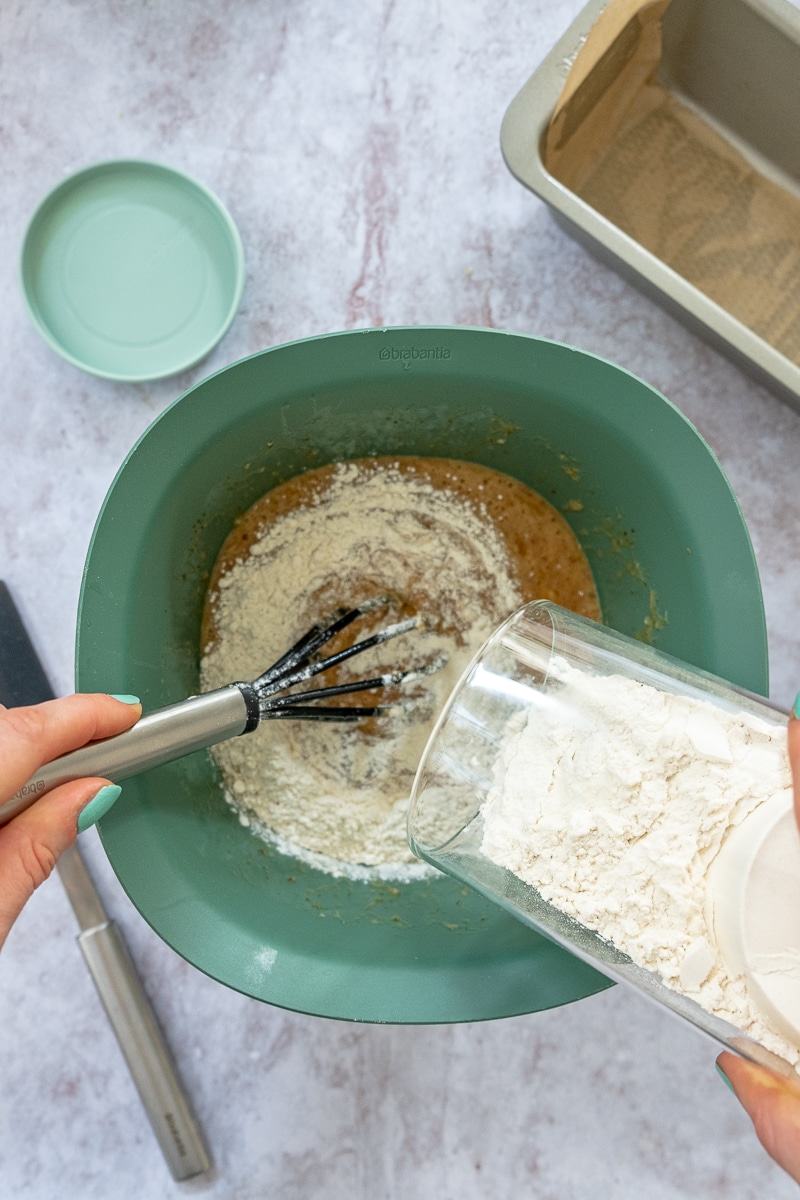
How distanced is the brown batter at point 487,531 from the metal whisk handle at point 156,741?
5.8 inches

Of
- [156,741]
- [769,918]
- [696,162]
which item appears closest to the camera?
[769,918]

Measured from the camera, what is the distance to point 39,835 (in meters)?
0.54

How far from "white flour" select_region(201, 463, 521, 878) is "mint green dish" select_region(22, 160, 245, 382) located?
0.70 feet

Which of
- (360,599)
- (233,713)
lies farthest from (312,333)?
(233,713)

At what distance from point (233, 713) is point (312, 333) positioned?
39 centimetres

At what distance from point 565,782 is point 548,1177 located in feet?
1.63

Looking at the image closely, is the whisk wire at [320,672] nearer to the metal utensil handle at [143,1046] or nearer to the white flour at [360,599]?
the white flour at [360,599]

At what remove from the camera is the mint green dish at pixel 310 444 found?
0.60m

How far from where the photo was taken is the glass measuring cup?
47 cm

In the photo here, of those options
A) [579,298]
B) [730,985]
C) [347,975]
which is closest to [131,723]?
[347,975]

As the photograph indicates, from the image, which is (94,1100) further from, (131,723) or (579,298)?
(579,298)

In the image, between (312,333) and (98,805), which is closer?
(98,805)

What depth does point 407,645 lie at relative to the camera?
2.46ft

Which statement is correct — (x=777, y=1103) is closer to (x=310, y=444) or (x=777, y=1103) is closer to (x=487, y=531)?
(x=487, y=531)
